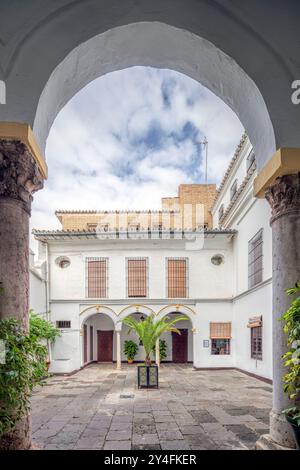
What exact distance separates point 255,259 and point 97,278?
732 centimetres

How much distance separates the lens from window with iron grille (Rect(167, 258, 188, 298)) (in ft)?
60.1

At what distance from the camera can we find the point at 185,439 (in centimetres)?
590

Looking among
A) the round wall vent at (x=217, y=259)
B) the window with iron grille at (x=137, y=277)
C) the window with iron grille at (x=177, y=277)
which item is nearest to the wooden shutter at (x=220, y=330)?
the window with iron grille at (x=177, y=277)

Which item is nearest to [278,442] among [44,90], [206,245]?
[44,90]

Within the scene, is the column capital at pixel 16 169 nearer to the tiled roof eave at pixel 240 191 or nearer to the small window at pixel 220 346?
the tiled roof eave at pixel 240 191

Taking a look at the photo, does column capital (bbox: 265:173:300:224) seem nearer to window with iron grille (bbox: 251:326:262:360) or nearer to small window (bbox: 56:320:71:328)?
window with iron grille (bbox: 251:326:262:360)

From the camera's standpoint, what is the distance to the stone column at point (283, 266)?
165 inches

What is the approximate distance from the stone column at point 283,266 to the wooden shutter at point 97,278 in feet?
47.6

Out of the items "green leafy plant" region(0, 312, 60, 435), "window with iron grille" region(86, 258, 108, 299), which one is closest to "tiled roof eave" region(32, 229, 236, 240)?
"window with iron grille" region(86, 258, 108, 299)

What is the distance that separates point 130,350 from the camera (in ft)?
68.5

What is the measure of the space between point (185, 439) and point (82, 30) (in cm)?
540

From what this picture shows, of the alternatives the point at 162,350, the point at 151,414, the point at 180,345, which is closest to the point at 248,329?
the point at 162,350

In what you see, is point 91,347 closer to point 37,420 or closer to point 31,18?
point 37,420

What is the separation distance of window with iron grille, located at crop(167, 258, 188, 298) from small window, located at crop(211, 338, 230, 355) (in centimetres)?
242
